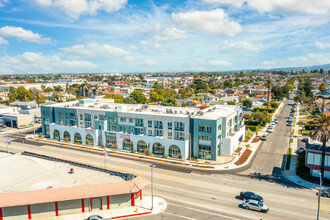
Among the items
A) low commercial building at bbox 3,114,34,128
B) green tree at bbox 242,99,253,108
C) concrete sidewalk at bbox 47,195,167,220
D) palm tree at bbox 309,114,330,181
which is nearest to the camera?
concrete sidewalk at bbox 47,195,167,220

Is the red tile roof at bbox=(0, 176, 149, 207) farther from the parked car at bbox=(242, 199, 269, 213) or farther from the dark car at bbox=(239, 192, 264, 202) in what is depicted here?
the dark car at bbox=(239, 192, 264, 202)

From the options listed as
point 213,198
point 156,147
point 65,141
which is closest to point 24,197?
point 213,198

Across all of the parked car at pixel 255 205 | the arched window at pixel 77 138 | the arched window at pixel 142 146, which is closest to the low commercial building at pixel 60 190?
the parked car at pixel 255 205

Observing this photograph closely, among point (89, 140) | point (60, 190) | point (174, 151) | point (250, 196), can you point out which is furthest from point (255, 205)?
point (89, 140)

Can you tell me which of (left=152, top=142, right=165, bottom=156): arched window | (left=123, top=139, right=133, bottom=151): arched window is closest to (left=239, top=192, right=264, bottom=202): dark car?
(left=152, top=142, right=165, bottom=156): arched window

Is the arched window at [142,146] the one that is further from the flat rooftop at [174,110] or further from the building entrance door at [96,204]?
the building entrance door at [96,204]

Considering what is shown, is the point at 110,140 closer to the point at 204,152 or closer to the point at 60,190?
the point at 204,152

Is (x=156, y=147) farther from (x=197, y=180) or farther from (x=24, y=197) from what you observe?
(x=24, y=197)
